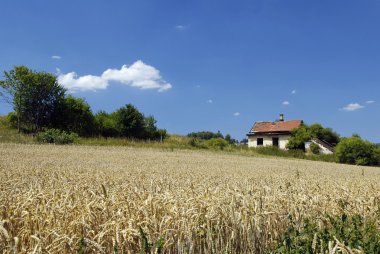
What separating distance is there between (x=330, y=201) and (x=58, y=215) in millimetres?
4142

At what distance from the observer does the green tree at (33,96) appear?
42.6 metres

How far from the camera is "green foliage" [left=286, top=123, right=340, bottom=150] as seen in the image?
5462 centimetres

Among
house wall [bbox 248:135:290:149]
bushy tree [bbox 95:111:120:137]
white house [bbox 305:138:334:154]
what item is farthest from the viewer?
house wall [bbox 248:135:290:149]

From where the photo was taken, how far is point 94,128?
47188mm

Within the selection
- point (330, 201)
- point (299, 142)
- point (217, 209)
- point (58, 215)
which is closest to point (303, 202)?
point (330, 201)

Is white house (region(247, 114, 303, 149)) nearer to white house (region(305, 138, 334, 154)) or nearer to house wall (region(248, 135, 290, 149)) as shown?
house wall (region(248, 135, 290, 149))

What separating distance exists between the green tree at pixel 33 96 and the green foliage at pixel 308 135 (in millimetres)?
38369

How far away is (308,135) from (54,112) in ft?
134

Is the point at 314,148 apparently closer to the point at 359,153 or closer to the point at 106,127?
the point at 359,153

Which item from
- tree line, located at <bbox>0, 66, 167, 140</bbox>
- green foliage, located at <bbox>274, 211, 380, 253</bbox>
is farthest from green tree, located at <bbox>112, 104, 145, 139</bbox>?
green foliage, located at <bbox>274, 211, 380, 253</bbox>

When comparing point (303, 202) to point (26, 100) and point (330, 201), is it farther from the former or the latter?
point (26, 100)

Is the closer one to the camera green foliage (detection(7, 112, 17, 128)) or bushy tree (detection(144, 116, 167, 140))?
green foliage (detection(7, 112, 17, 128))

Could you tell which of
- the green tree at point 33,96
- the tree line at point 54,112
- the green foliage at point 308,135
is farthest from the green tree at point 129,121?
the green foliage at point 308,135

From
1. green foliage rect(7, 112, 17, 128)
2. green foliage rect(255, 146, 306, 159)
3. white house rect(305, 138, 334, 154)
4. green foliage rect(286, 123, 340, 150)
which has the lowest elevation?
green foliage rect(255, 146, 306, 159)
